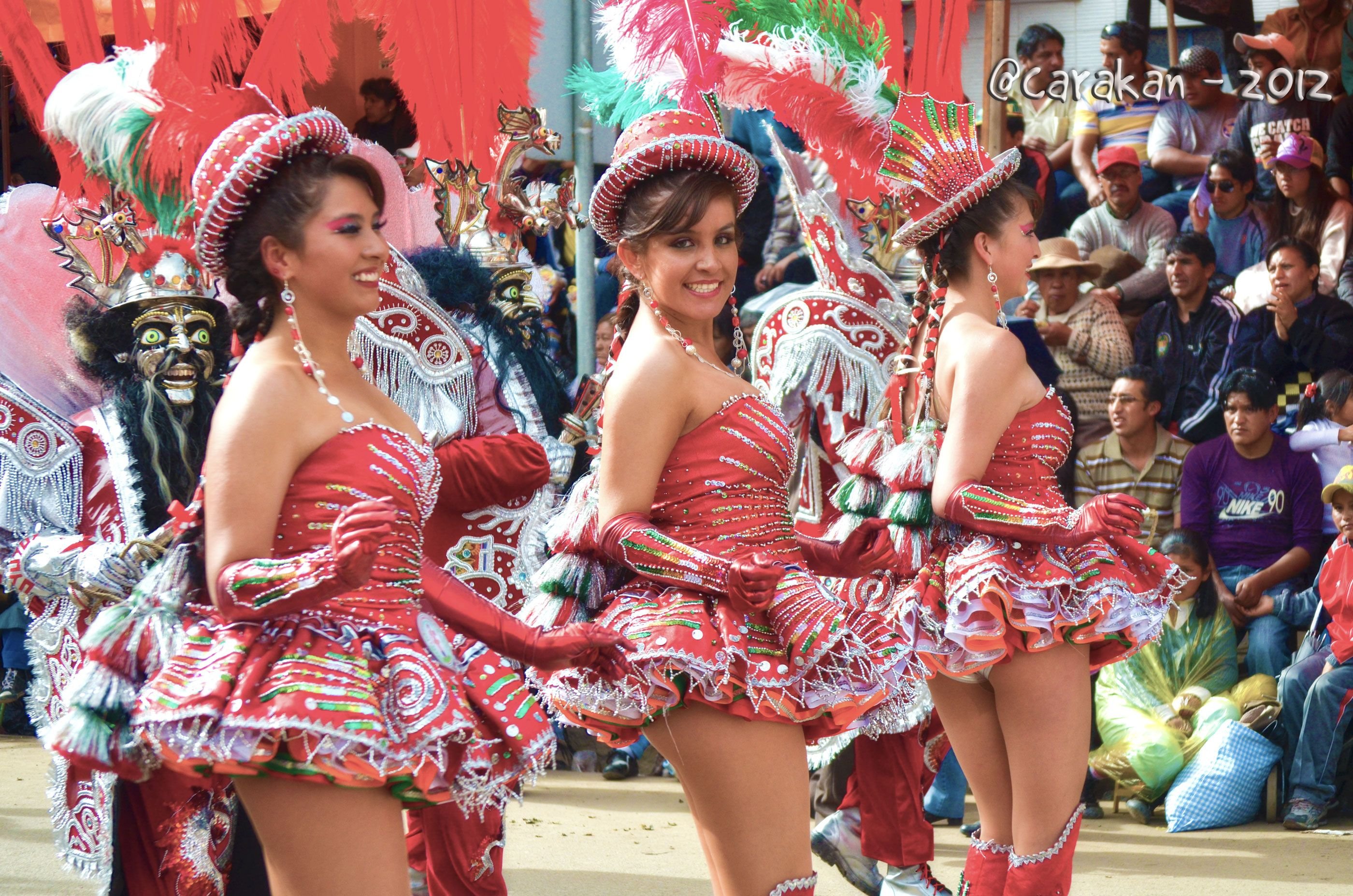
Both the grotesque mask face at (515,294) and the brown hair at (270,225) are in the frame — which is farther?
the grotesque mask face at (515,294)

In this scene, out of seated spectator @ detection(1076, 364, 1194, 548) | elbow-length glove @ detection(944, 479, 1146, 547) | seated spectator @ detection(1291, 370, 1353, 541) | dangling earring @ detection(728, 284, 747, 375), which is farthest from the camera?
seated spectator @ detection(1076, 364, 1194, 548)

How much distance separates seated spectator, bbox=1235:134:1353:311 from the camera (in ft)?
20.7

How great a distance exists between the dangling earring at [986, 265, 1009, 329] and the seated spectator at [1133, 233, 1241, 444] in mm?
2995

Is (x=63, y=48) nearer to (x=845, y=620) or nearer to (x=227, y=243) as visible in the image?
(x=227, y=243)

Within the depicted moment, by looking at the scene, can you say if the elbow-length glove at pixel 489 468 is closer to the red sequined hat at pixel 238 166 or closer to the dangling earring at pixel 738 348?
the dangling earring at pixel 738 348

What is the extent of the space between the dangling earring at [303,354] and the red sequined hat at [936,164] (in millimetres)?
1678

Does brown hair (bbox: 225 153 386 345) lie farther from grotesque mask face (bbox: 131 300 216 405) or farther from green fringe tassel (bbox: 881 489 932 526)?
green fringe tassel (bbox: 881 489 932 526)

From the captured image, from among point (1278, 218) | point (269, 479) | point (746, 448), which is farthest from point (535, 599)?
point (1278, 218)

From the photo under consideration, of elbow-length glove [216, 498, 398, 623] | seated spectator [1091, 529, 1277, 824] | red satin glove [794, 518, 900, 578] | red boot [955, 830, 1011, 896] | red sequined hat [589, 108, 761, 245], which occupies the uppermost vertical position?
red sequined hat [589, 108, 761, 245]

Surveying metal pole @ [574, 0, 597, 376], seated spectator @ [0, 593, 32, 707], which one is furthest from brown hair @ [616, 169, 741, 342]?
seated spectator @ [0, 593, 32, 707]

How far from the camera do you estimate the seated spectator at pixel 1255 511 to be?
5.78m

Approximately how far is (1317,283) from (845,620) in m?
4.26

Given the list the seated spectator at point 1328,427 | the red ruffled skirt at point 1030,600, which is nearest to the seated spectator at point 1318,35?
the seated spectator at point 1328,427

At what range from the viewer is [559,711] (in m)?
2.75
